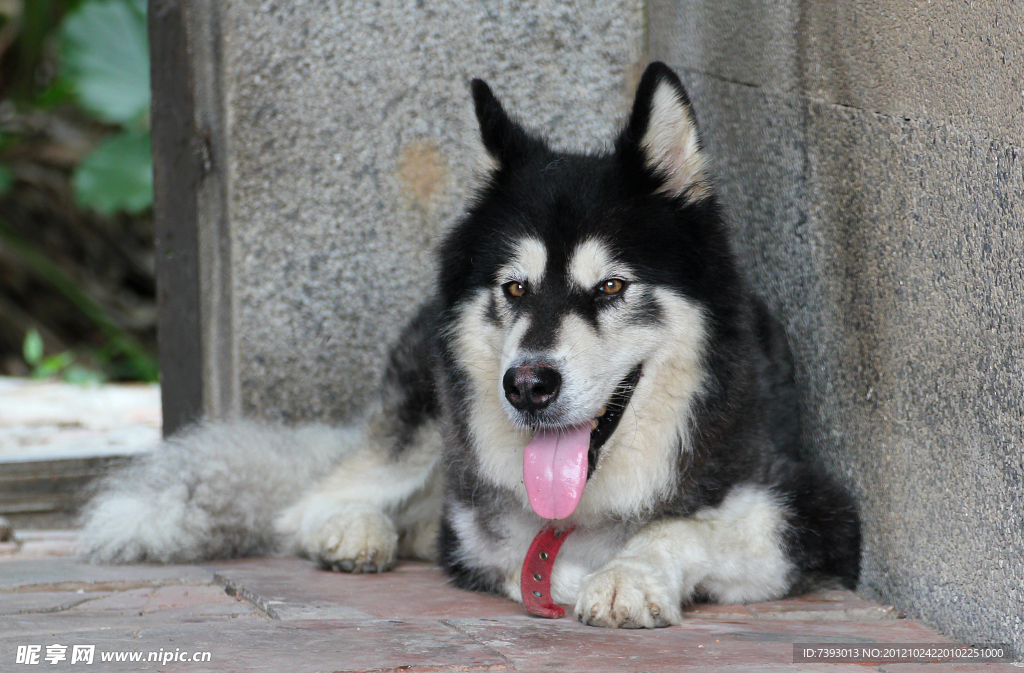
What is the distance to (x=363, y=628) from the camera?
8.24 feet

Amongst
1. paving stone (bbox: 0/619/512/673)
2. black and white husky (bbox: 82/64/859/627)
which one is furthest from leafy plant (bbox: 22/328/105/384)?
paving stone (bbox: 0/619/512/673)

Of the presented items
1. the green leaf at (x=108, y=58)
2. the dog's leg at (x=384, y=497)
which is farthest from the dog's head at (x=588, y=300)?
the green leaf at (x=108, y=58)

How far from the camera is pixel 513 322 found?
305 cm

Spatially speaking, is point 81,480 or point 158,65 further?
point 81,480

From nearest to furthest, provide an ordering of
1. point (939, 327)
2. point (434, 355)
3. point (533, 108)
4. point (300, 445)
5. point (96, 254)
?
point (939, 327) < point (434, 355) < point (300, 445) < point (533, 108) < point (96, 254)

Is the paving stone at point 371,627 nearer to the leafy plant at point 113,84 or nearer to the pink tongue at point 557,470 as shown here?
the pink tongue at point 557,470

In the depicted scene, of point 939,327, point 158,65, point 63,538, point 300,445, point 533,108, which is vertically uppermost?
point 158,65

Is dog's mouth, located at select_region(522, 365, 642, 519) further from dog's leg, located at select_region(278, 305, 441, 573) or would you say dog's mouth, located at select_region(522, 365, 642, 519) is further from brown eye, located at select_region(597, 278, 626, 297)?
dog's leg, located at select_region(278, 305, 441, 573)

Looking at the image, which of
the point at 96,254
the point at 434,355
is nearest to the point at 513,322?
the point at 434,355

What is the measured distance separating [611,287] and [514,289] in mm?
313

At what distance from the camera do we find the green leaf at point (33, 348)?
9234 millimetres

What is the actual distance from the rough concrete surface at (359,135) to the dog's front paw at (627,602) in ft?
7.10

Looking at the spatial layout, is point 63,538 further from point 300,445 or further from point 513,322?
point 513,322

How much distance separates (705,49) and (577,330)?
1964mm
